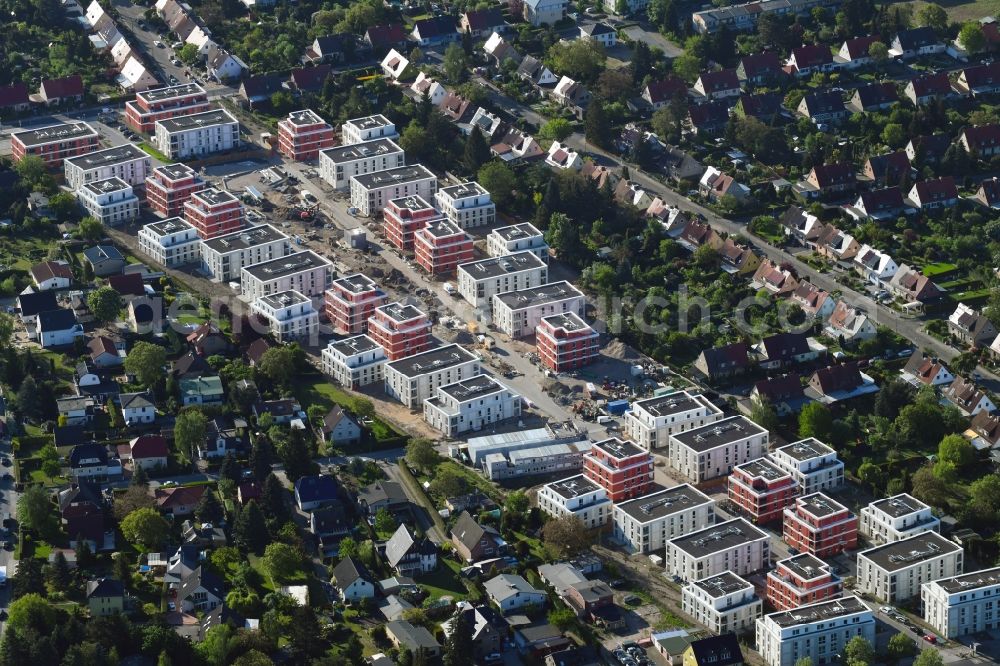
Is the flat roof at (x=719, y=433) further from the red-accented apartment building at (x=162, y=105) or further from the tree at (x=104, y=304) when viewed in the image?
the red-accented apartment building at (x=162, y=105)

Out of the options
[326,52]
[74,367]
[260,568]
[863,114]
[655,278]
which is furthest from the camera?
[326,52]

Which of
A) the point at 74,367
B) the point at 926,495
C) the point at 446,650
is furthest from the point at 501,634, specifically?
the point at 74,367

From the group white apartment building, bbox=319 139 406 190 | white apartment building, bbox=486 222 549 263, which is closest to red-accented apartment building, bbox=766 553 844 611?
white apartment building, bbox=486 222 549 263

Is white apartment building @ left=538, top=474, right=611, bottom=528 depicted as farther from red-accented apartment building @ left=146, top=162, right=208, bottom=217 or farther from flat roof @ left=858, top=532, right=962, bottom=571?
red-accented apartment building @ left=146, top=162, right=208, bottom=217

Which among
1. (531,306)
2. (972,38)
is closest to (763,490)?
(531,306)

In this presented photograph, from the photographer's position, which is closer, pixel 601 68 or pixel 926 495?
pixel 926 495

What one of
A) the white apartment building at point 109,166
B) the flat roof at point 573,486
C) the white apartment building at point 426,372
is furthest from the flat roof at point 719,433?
the white apartment building at point 109,166

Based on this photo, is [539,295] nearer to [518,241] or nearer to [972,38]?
[518,241]

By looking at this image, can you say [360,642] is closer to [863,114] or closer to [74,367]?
[74,367]
